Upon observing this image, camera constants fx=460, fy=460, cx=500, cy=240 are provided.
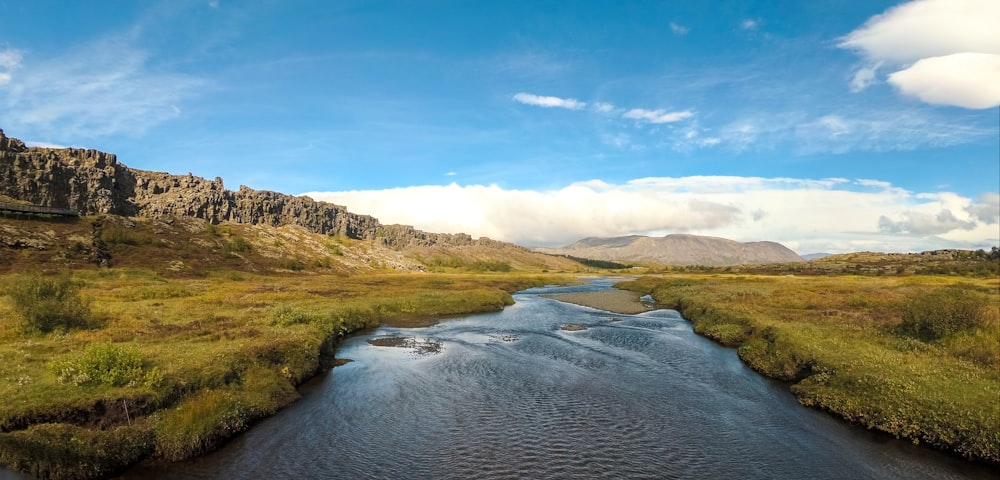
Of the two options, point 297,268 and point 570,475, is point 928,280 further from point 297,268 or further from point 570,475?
point 297,268

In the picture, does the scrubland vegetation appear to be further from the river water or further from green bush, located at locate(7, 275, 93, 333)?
the river water

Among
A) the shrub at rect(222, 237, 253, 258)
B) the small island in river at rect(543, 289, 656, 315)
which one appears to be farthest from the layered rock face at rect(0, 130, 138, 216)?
the small island in river at rect(543, 289, 656, 315)

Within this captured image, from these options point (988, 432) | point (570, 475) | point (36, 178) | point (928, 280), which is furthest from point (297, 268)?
point (928, 280)

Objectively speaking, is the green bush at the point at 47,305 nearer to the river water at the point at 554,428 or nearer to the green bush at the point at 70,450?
the river water at the point at 554,428

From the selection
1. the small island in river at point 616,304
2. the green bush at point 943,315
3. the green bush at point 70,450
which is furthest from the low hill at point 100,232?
the green bush at point 943,315

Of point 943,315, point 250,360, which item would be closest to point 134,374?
point 250,360

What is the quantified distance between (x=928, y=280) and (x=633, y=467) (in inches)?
5164

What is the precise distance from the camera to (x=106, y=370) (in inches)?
995

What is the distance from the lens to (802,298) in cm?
6950

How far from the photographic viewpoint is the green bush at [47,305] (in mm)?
34844

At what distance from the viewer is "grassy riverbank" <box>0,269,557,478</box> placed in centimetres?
2022

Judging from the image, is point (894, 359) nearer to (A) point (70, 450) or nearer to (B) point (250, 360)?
(B) point (250, 360)

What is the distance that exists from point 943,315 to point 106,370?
2399 inches

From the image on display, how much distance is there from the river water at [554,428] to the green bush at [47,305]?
21065mm
